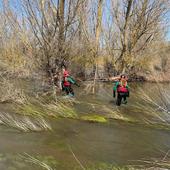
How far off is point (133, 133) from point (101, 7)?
1208cm

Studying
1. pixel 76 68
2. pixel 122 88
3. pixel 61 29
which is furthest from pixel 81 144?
pixel 76 68

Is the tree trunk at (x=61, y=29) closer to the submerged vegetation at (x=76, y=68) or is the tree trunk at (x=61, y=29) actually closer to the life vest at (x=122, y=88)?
the submerged vegetation at (x=76, y=68)

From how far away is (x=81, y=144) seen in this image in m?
9.00

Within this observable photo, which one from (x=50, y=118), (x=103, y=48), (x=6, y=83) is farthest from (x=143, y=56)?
(x=50, y=118)

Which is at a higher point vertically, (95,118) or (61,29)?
(61,29)

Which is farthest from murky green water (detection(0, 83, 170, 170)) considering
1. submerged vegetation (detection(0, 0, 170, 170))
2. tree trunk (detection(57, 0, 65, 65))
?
tree trunk (detection(57, 0, 65, 65))

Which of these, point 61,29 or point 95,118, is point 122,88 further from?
point 61,29

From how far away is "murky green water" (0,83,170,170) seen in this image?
763cm

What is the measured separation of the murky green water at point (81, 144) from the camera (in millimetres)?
7629

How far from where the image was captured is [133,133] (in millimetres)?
10508

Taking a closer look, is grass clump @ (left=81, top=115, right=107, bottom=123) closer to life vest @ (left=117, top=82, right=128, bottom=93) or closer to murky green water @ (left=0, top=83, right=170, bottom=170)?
murky green water @ (left=0, top=83, right=170, bottom=170)

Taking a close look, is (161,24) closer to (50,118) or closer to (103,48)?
(103,48)

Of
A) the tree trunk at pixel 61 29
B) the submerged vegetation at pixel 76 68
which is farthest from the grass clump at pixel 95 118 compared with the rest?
the tree trunk at pixel 61 29

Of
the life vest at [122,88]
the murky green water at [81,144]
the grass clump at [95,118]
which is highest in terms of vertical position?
the life vest at [122,88]
